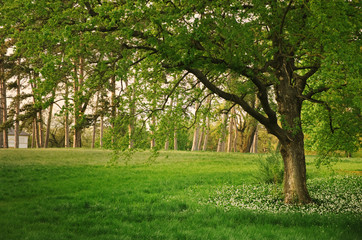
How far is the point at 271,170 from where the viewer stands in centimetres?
1764

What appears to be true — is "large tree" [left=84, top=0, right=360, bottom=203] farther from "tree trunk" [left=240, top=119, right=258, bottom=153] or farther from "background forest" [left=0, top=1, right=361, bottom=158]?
"tree trunk" [left=240, top=119, right=258, bottom=153]

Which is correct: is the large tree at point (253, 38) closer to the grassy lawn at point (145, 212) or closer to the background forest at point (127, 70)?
the background forest at point (127, 70)

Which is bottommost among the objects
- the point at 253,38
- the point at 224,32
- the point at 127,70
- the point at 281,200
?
the point at 281,200

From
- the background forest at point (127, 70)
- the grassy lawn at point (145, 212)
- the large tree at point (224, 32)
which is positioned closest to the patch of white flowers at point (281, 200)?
the grassy lawn at point (145, 212)

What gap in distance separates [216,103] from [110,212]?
776 centimetres

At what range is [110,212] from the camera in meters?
11.0

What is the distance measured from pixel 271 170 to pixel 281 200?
443cm

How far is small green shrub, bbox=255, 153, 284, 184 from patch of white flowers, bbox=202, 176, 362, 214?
31.1 inches

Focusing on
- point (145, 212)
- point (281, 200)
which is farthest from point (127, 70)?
point (281, 200)

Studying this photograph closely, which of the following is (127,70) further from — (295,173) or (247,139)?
(247,139)

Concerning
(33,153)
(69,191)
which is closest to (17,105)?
(33,153)

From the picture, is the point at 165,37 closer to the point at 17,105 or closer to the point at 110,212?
the point at 110,212

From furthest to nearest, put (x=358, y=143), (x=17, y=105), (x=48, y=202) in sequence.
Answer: (x=17, y=105), (x=358, y=143), (x=48, y=202)

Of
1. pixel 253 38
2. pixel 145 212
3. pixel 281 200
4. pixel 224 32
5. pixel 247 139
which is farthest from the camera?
pixel 247 139
